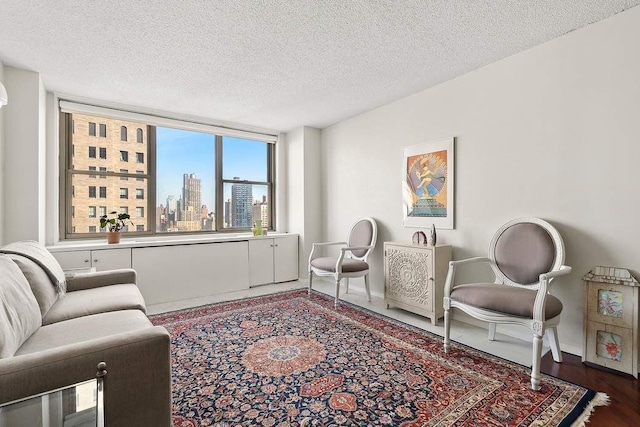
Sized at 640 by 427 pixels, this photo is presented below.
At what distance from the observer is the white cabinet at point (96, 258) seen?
3.21 m

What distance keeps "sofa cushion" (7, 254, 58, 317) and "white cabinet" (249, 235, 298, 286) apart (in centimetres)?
257

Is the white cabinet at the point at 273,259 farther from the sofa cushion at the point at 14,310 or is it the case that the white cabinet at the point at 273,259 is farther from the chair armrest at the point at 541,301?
the chair armrest at the point at 541,301

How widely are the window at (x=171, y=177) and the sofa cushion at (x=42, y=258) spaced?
1.56 metres

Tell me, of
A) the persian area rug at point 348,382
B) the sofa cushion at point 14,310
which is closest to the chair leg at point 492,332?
the persian area rug at point 348,382

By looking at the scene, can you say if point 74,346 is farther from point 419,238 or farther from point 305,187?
point 305,187

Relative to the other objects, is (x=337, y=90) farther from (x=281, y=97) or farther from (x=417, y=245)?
(x=417, y=245)

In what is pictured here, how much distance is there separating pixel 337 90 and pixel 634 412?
3320mm

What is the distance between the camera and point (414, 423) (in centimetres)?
157

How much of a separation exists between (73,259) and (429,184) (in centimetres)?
382

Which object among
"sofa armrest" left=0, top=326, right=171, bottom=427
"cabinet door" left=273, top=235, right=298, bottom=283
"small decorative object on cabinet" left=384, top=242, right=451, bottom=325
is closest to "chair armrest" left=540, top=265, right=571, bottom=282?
"small decorative object on cabinet" left=384, top=242, right=451, bottom=325

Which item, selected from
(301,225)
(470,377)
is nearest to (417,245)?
(470,377)

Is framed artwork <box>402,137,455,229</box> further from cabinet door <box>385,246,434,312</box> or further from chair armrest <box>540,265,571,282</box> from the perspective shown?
chair armrest <box>540,265,571,282</box>

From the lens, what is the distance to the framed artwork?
316 cm

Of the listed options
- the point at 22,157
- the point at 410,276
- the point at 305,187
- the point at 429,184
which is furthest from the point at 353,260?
the point at 22,157
